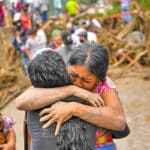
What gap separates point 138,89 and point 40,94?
20.9 feet

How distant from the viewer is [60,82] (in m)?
2.34

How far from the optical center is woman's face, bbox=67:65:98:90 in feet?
8.15

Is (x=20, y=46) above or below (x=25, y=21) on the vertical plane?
below

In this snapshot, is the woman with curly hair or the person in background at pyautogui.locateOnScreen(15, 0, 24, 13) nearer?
the woman with curly hair

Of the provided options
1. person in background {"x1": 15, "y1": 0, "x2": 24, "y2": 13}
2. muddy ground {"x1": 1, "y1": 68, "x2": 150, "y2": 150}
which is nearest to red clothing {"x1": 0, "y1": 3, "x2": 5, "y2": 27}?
person in background {"x1": 15, "y1": 0, "x2": 24, "y2": 13}

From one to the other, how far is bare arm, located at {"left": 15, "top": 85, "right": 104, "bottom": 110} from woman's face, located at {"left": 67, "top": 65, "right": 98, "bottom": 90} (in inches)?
3.6

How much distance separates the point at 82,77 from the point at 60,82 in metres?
0.20

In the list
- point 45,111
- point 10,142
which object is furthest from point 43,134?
point 10,142

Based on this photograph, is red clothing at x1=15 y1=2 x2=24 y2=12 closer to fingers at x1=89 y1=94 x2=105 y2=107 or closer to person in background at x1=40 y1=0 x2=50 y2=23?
person in background at x1=40 y1=0 x2=50 y2=23

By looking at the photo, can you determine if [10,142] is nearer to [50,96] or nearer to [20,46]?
[50,96]

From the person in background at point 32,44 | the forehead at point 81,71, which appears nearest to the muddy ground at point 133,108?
the person in background at point 32,44

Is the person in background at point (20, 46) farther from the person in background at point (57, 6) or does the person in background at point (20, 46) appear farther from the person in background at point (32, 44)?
the person in background at point (57, 6)

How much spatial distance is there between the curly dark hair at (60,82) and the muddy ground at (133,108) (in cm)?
346

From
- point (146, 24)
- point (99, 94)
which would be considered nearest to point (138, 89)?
point (146, 24)
